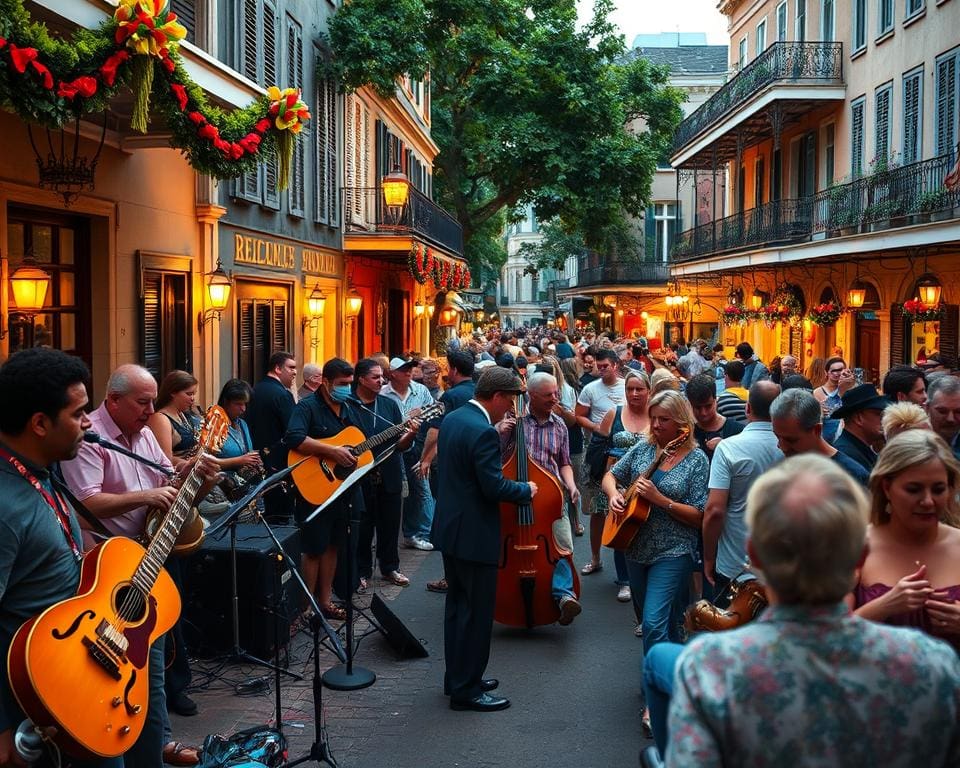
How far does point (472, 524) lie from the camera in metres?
6.04

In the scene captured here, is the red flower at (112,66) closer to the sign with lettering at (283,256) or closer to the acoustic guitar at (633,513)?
the acoustic guitar at (633,513)

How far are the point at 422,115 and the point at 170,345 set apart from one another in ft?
64.9

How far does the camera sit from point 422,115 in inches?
1183

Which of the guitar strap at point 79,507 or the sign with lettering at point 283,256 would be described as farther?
the sign with lettering at point 283,256

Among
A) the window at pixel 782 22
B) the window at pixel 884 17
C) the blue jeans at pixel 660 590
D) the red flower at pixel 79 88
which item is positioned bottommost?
the blue jeans at pixel 660 590

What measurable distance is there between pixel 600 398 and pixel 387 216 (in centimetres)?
1125

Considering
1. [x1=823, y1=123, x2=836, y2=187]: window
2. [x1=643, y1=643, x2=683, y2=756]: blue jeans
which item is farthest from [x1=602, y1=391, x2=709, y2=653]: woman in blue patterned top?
[x1=823, y1=123, x2=836, y2=187]: window

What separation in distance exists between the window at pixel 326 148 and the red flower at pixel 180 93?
35.1 ft

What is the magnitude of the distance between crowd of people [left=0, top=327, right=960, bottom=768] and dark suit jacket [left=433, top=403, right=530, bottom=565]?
0.04 feet

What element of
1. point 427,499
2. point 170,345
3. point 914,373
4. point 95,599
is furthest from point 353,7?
→ point 95,599

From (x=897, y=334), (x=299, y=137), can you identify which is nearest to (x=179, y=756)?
(x=299, y=137)

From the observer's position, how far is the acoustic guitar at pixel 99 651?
10.8 ft

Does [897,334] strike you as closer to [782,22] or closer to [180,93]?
[782,22]

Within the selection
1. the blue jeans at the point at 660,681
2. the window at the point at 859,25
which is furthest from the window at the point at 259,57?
the window at the point at 859,25
